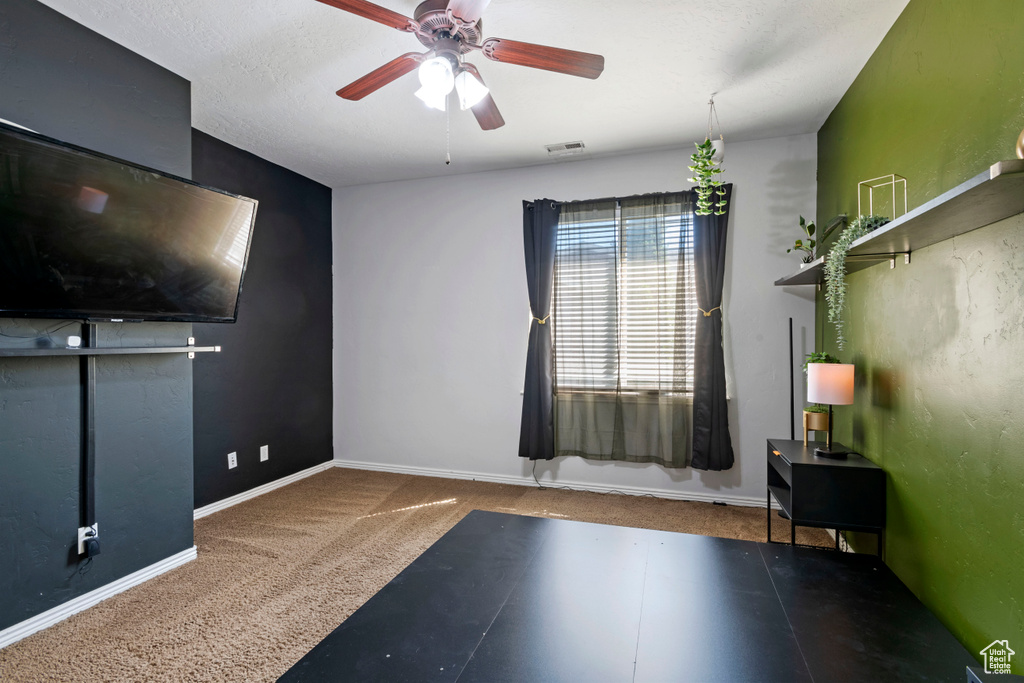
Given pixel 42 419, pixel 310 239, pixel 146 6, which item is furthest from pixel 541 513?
pixel 146 6

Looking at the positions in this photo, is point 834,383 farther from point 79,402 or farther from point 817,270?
point 79,402

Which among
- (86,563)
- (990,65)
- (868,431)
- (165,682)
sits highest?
(990,65)

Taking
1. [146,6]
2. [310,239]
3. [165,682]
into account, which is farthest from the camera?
[310,239]

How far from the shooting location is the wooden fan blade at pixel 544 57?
1.72m

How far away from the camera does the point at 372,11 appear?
156 cm

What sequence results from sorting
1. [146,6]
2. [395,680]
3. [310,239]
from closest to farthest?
[395,680] < [146,6] < [310,239]

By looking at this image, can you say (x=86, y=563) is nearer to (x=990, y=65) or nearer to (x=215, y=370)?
(x=215, y=370)

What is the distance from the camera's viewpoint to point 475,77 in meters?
1.85

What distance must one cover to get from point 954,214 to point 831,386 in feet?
3.55

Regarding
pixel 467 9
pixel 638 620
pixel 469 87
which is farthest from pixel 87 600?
pixel 467 9

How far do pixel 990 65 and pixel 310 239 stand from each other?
428cm

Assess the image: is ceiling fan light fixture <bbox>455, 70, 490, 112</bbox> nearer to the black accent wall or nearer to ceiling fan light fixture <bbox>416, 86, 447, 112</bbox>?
ceiling fan light fixture <bbox>416, 86, 447, 112</bbox>

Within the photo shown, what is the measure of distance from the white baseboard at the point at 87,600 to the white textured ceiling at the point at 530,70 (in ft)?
8.25

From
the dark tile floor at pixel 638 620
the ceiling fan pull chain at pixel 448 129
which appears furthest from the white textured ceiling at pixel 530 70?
the dark tile floor at pixel 638 620
